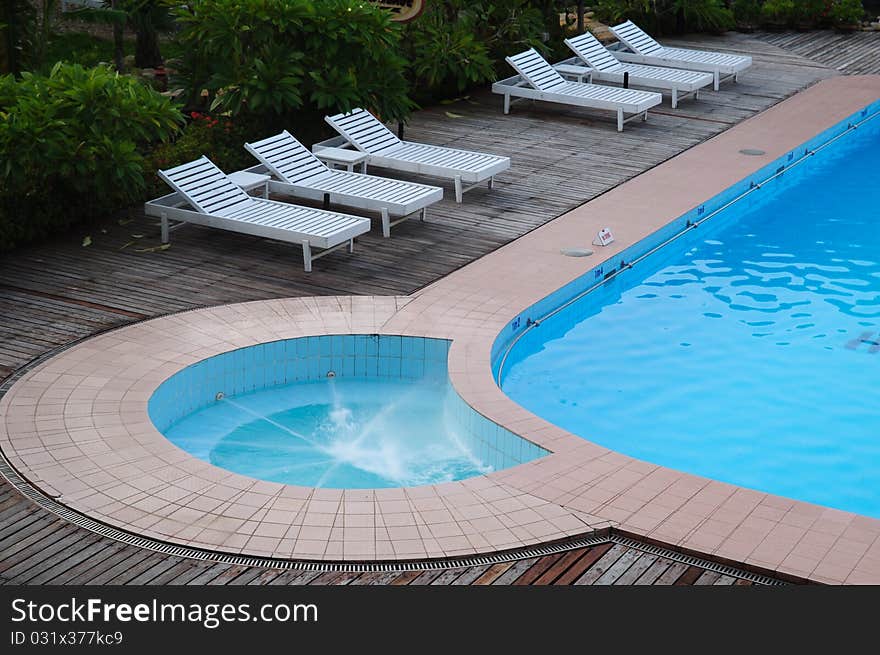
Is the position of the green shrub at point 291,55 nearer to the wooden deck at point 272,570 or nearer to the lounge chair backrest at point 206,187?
the lounge chair backrest at point 206,187

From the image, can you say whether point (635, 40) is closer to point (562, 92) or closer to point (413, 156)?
point (562, 92)

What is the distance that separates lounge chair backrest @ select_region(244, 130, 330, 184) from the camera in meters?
12.8

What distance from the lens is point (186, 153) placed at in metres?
13.4

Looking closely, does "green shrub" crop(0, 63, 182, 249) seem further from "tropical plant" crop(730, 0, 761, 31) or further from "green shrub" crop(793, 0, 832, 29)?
"green shrub" crop(793, 0, 832, 29)

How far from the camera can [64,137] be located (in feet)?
36.5

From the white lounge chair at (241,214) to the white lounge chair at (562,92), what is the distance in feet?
19.6

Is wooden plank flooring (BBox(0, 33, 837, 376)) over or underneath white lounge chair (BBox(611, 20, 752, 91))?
underneath

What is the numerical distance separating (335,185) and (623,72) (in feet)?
23.8

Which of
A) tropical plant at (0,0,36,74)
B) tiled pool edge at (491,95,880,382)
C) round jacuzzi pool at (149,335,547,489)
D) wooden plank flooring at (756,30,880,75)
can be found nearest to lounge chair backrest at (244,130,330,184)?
tropical plant at (0,0,36,74)

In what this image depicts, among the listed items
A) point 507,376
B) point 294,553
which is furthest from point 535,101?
point 294,553

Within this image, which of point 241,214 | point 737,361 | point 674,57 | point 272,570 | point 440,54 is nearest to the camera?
point 272,570

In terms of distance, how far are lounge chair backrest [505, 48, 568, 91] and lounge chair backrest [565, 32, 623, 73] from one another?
2.87 feet

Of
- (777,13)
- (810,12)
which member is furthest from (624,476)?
(810,12)

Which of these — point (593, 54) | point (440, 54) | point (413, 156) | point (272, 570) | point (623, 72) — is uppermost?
point (440, 54)
